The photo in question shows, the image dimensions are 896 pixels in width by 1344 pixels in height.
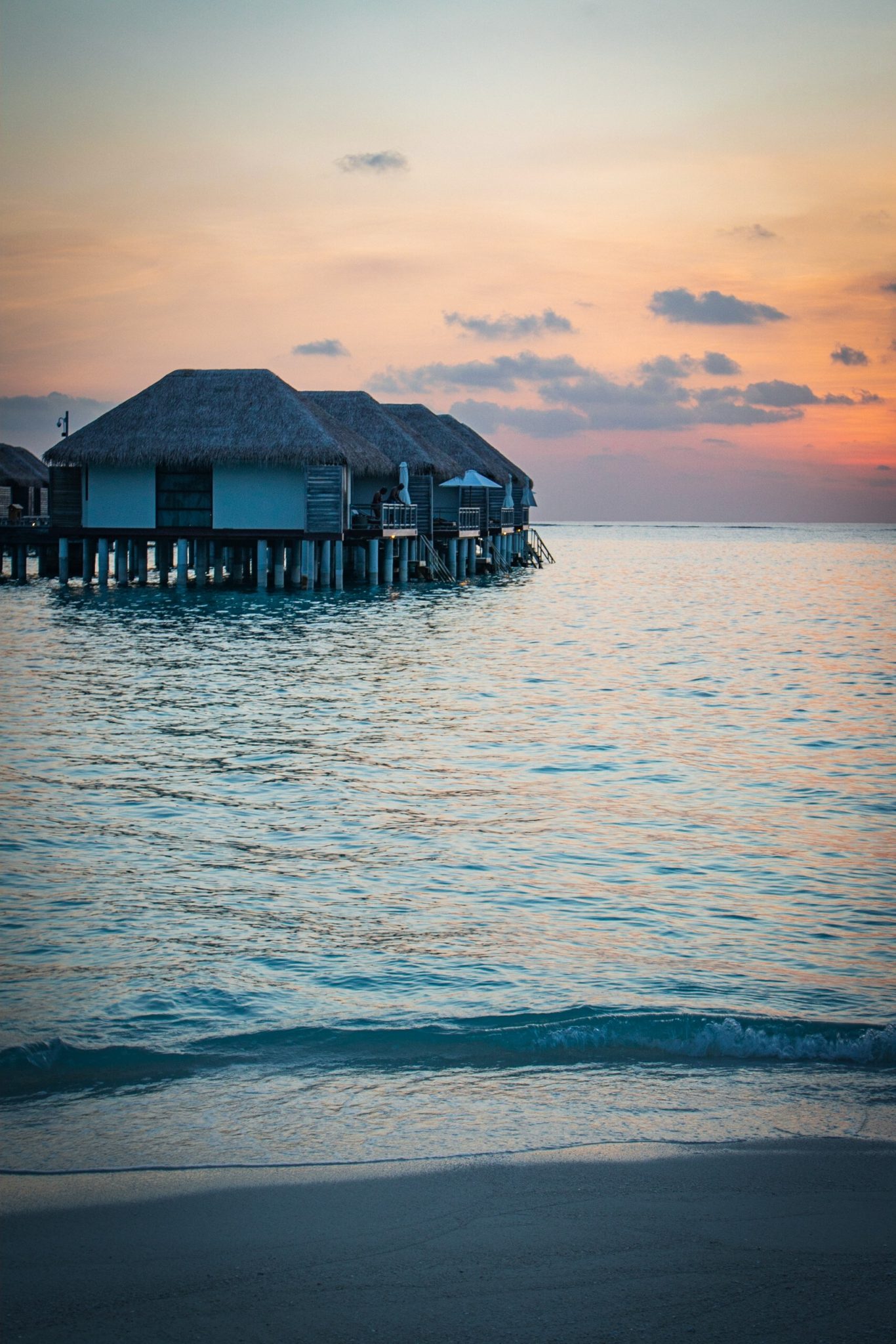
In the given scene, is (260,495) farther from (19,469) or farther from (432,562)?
(19,469)

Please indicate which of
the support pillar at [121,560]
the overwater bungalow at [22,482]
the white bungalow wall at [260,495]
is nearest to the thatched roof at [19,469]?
the overwater bungalow at [22,482]

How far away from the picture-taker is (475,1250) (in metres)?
3.49

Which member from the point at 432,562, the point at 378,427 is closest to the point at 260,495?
the point at 378,427

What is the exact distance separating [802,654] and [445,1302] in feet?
73.1

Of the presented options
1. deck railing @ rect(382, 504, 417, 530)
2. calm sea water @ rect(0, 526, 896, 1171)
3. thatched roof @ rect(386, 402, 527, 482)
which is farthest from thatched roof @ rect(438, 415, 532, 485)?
calm sea water @ rect(0, 526, 896, 1171)

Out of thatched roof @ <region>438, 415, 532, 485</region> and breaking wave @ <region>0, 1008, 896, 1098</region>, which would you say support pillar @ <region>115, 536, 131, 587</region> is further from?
breaking wave @ <region>0, 1008, 896, 1098</region>

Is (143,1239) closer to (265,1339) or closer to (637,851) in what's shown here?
(265,1339)

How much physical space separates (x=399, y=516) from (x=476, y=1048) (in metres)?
33.2

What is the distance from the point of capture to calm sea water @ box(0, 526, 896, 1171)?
4.70m

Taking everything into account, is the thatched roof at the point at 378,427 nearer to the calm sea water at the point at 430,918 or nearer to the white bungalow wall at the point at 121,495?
the white bungalow wall at the point at 121,495

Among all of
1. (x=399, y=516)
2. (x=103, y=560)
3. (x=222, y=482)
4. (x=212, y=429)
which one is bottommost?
(x=103, y=560)

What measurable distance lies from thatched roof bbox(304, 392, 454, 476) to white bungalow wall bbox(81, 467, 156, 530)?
8.03 m

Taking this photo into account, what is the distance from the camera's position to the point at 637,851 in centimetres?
885

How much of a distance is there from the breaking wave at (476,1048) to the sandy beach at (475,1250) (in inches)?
41.0
